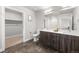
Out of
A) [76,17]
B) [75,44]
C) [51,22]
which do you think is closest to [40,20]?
[51,22]

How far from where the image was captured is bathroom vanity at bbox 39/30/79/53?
1801mm

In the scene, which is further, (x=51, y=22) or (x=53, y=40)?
(x=53, y=40)

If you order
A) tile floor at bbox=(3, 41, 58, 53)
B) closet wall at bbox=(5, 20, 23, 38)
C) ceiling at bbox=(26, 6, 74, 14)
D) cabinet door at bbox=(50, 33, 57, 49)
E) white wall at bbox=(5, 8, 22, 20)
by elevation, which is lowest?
tile floor at bbox=(3, 41, 58, 53)

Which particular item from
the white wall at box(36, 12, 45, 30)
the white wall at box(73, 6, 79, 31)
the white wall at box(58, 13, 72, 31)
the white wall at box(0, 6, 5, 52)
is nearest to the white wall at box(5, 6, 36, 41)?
the white wall at box(36, 12, 45, 30)

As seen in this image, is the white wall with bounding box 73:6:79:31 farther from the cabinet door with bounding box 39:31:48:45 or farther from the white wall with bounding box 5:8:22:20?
the white wall with bounding box 5:8:22:20

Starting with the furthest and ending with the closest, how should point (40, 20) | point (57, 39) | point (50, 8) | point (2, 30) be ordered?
point (57, 39) → point (40, 20) → point (50, 8) → point (2, 30)

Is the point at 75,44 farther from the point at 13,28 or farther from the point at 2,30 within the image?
the point at 2,30

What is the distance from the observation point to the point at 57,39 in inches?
75.5

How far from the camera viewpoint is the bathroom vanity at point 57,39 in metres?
1.80

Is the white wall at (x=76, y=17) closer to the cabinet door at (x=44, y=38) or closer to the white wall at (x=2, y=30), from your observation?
the cabinet door at (x=44, y=38)

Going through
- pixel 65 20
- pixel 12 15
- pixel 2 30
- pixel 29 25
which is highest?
pixel 12 15

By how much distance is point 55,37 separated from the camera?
1.95 m

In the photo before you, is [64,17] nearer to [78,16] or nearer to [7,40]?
[78,16]
